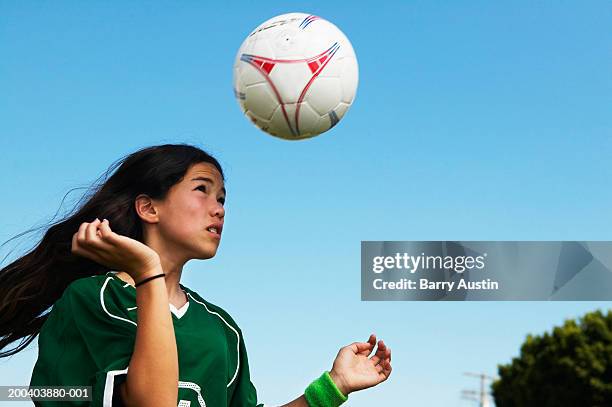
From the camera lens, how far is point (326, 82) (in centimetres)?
803

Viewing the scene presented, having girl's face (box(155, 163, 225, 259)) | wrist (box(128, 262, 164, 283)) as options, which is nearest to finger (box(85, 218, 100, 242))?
wrist (box(128, 262, 164, 283))

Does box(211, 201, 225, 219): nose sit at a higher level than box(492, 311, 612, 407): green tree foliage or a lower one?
lower

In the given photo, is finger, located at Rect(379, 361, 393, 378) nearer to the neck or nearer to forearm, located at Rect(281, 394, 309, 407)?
forearm, located at Rect(281, 394, 309, 407)

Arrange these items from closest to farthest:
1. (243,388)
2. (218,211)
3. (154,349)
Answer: (154,349)
(218,211)
(243,388)

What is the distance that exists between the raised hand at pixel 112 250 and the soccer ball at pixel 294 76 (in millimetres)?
3788

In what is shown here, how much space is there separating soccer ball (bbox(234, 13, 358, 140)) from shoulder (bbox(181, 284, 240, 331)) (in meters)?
2.52

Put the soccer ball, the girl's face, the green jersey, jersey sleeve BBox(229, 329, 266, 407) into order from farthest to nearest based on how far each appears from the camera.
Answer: the soccer ball
jersey sleeve BBox(229, 329, 266, 407)
the girl's face
the green jersey

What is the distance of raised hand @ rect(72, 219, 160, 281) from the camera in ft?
13.6

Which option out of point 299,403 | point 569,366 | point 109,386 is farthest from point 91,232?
point 569,366

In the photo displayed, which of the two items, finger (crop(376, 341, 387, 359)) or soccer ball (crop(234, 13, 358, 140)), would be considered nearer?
finger (crop(376, 341, 387, 359))

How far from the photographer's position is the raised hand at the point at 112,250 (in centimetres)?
415

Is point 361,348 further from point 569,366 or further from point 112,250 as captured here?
point 569,366

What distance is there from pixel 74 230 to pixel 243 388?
5.05ft

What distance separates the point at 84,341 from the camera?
486 cm
